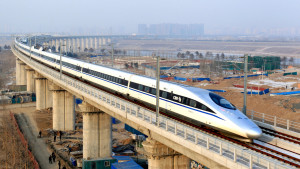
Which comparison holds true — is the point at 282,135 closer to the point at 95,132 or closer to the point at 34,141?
the point at 95,132

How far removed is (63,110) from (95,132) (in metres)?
20.6

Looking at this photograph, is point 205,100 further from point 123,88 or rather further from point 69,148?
point 69,148

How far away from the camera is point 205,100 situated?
23.6 metres

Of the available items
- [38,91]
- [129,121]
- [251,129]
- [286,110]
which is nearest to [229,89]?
[286,110]

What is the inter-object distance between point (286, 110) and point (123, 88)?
101ft

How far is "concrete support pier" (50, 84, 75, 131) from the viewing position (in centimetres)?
6009

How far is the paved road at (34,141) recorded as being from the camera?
46.1 metres

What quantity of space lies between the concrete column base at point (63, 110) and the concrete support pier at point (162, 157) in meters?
37.0

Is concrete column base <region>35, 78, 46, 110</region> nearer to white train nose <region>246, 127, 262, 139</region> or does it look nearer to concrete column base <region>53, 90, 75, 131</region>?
concrete column base <region>53, 90, 75, 131</region>

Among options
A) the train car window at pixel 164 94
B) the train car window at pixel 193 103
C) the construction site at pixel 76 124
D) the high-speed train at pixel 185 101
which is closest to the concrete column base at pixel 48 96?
the construction site at pixel 76 124

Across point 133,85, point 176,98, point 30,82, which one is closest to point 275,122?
point 176,98

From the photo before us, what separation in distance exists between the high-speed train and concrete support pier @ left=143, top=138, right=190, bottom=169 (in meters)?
2.68

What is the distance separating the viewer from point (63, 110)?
60.7 metres

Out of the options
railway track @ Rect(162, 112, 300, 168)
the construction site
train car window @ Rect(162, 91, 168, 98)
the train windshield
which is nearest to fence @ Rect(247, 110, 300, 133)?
the train windshield
